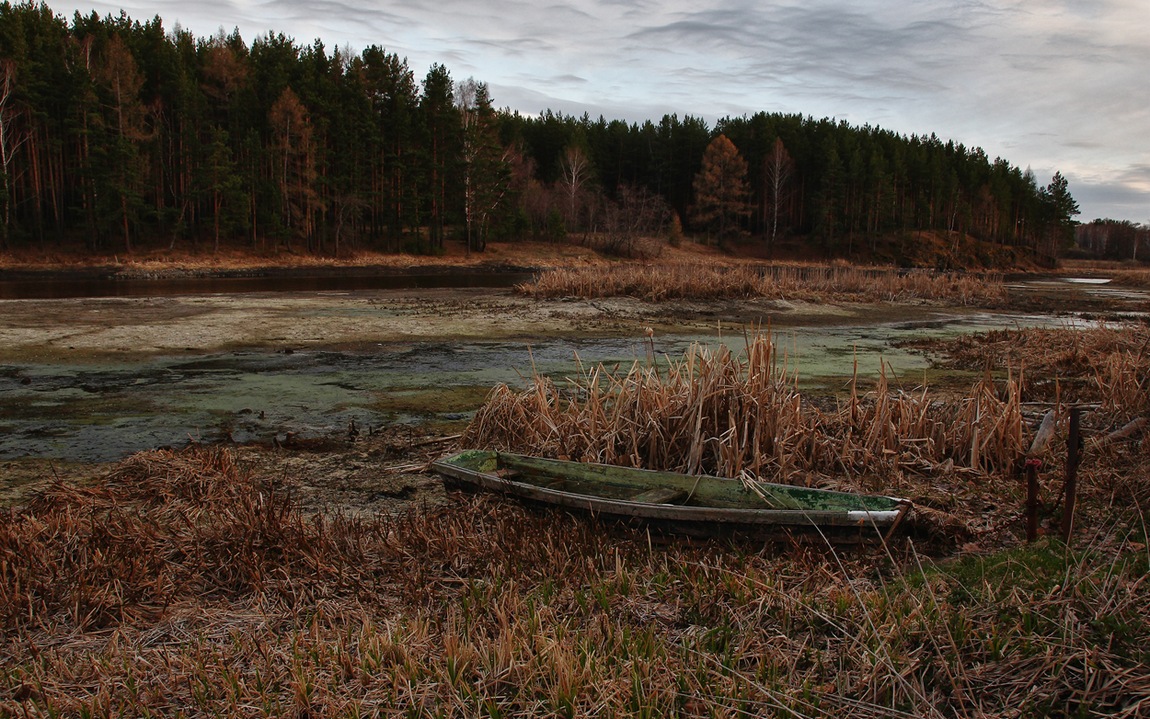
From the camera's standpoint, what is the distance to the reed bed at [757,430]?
6.45m

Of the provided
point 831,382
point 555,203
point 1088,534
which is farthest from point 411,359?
point 555,203

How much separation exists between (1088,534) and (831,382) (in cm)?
769

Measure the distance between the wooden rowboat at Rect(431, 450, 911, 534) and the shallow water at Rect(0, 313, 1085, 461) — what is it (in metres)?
1.39

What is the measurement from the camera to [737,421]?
6551mm

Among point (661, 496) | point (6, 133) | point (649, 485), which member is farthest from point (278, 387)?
point (6, 133)

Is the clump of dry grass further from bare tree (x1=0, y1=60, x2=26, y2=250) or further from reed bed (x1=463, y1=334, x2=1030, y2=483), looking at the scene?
bare tree (x1=0, y1=60, x2=26, y2=250)

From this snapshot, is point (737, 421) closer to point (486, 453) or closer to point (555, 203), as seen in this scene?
Answer: point (486, 453)

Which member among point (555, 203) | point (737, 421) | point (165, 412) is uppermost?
point (555, 203)

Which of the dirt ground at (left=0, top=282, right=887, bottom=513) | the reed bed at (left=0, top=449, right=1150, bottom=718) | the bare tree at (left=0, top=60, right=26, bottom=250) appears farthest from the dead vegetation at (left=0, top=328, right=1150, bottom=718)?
the bare tree at (left=0, top=60, right=26, bottom=250)

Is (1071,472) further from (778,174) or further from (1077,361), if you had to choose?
(778,174)

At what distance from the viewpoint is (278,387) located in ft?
37.8

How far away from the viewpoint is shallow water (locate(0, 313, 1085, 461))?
8.89 metres

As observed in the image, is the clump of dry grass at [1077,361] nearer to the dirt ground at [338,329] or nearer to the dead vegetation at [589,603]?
the dead vegetation at [589,603]

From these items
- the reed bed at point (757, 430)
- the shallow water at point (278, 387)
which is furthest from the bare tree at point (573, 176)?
the reed bed at point (757, 430)
